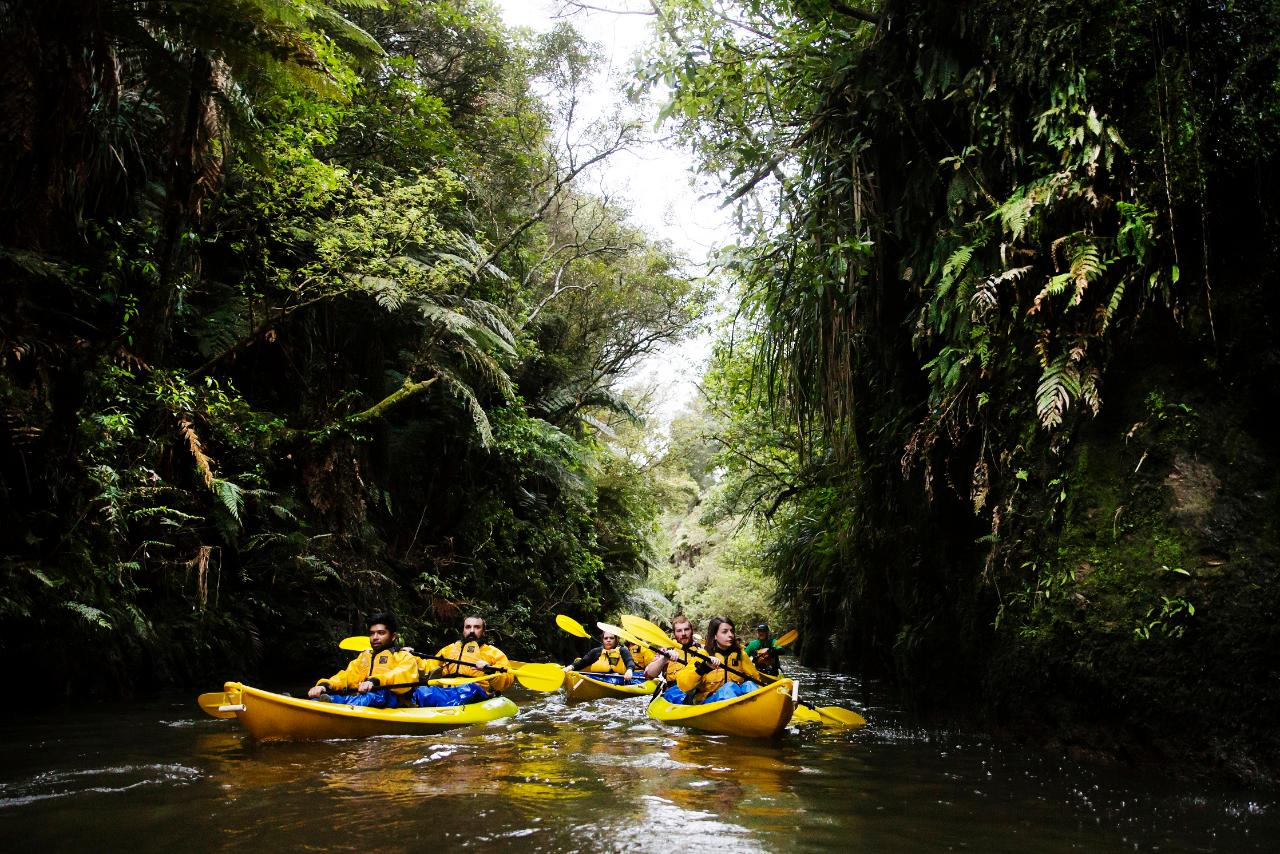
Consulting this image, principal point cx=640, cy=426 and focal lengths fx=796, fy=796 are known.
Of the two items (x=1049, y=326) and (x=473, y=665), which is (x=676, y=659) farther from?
(x=1049, y=326)

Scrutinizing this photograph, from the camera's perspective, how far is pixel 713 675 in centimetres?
700

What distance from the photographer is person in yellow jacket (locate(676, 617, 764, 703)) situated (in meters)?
6.93

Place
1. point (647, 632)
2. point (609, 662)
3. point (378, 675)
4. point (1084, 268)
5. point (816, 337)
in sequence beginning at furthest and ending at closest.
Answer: point (609, 662), point (647, 632), point (378, 675), point (816, 337), point (1084, 268)

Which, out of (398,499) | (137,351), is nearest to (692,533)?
(398,499)

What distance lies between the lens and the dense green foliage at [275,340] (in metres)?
5.77

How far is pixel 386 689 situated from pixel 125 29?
5.29m

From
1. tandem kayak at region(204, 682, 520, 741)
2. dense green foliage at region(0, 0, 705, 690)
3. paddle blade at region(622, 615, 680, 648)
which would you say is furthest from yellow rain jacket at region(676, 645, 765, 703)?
dense green foliage at region(0, 0, 705, 690)

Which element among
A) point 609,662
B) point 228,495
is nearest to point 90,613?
point 228,495

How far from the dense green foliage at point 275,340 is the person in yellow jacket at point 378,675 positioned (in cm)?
183

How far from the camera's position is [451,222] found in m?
12.4

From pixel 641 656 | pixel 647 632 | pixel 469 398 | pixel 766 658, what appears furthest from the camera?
pixel 469 398

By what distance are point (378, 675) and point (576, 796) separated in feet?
9.96

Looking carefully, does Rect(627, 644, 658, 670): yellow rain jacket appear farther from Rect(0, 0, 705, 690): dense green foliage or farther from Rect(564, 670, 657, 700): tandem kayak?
Rect(0, 0, 705, 690): dense green foliage

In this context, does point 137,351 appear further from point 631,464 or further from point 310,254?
point 631,464
